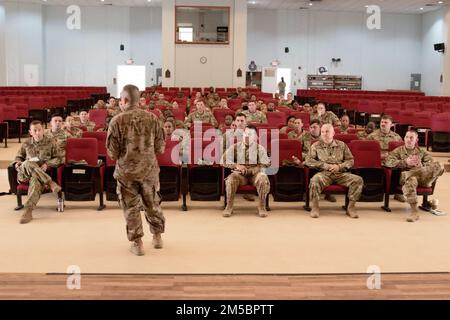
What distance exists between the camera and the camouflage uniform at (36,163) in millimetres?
6590

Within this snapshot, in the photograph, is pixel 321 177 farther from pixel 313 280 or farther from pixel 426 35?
pixel 426 35

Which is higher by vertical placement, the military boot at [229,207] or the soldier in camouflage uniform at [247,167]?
the soldier in camouflage uniform at [247,167]

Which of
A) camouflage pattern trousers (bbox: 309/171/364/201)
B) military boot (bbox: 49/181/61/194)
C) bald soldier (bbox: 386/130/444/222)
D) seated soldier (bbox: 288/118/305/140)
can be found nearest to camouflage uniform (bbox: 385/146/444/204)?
bald soldier (bbox: 386/130/444/222)

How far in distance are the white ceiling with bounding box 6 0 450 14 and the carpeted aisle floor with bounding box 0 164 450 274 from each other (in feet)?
Answer: 73.5

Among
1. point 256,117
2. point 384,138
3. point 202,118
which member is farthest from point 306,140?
point 202,118

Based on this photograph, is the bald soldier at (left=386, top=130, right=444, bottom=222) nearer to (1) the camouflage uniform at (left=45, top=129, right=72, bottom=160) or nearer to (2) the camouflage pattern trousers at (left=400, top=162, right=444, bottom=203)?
(2) the camouflage pattern trousers at (left=400, top=162, right=444, bottom=203)

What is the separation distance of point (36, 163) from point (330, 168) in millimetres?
3679

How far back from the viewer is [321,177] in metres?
7.01

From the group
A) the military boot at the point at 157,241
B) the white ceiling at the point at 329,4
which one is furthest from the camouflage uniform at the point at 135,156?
the white ceiling at the point at 329,4

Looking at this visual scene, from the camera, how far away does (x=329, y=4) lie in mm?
28750

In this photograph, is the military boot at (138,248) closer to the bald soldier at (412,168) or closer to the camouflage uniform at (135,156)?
the camouflage uniform at (135,156)

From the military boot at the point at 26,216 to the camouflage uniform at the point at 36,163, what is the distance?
35mm

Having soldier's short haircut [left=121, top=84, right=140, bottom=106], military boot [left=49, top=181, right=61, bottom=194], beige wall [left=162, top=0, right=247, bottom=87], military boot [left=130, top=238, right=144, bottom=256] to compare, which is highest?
beige wall [left=162, top=0, right=247, bottom=87]

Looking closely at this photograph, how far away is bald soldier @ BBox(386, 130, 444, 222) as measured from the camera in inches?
270
